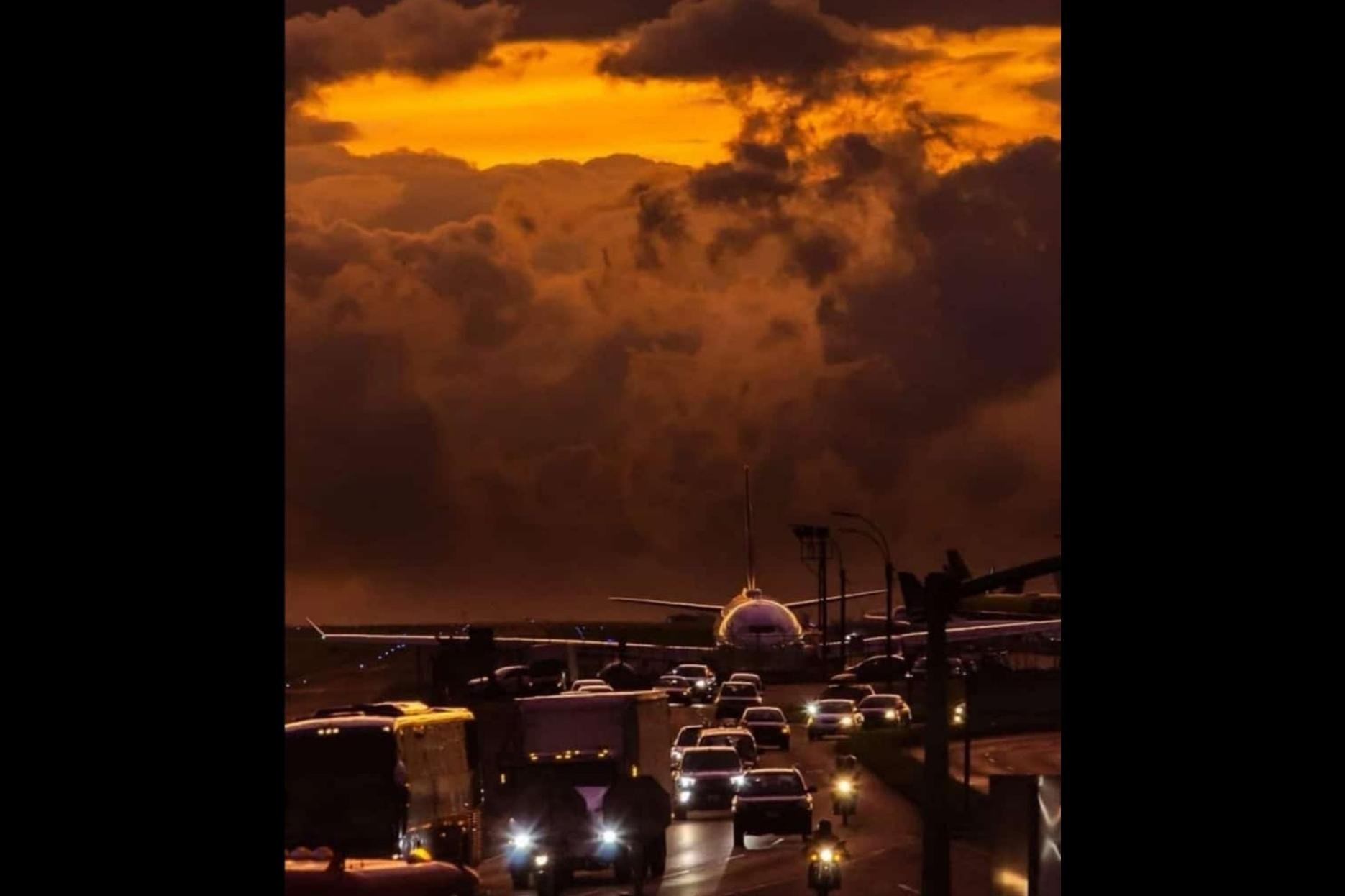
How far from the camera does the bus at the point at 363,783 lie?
4097cm

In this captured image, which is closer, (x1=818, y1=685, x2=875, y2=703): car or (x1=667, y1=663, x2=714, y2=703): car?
(x1=818, y1=685, x2=875, y2=703): car

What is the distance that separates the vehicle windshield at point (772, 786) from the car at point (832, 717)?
41508mm

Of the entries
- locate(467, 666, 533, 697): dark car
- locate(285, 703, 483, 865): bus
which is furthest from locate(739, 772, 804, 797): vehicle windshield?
locate(467, 666, 533, 697): dark car

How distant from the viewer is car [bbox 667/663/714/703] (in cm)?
→ 13762

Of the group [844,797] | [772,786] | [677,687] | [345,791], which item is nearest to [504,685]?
[677,687]

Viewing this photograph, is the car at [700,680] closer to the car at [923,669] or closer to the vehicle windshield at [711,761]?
the car at [923,669]

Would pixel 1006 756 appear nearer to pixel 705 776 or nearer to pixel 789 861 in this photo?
pixel 705 776

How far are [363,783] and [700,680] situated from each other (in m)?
98.7

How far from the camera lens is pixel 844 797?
63625 mm

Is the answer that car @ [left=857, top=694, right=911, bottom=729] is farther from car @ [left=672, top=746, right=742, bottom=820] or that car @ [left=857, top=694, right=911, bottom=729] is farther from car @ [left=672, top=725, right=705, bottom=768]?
car @ [left=672, top=746, right=742, bottom=820]

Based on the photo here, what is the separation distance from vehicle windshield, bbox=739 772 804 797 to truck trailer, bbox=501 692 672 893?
8071mm

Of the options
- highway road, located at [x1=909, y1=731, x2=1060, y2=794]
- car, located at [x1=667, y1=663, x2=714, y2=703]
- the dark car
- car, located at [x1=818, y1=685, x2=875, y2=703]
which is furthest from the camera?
car, located at [x1=667, y1=663, x2=714, y2=703]
